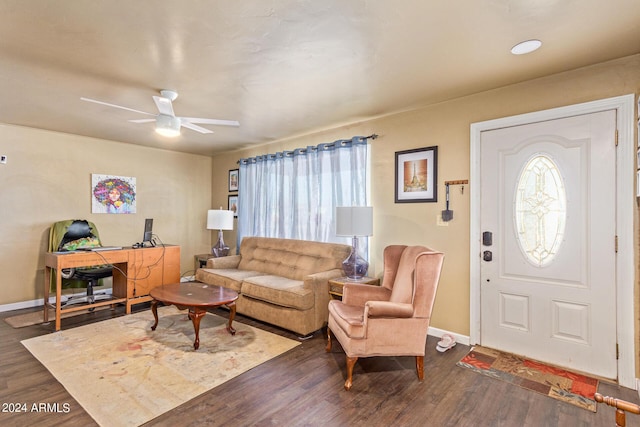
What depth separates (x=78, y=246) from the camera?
14.0 feet

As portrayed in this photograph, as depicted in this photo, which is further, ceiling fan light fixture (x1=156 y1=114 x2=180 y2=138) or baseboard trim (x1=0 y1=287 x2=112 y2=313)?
baseboard trim (x1=0 y1=287 x2=112 y2=313)

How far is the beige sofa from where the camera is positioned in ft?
11.0

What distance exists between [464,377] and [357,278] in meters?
1.37

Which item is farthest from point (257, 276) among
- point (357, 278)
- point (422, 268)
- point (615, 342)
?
point (615, 342)

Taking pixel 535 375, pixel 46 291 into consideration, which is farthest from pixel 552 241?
pixel 46 291

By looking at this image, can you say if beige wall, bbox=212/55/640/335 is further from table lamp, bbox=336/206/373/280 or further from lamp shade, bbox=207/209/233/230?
lamp shade, bbox=207/209/233/230

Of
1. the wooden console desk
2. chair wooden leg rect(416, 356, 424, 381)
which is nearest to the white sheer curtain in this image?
the wooden console desk

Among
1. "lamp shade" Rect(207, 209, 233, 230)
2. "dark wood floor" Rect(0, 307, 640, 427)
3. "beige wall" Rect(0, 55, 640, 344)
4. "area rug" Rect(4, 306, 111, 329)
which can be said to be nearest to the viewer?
"dark wood floor" Rect(0, 307, 640, 427)

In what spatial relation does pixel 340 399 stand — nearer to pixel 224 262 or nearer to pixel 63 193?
pixel 224 262

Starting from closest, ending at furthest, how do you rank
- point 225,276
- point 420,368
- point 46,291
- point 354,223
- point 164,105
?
point 420,368 → point 164,105 → point 354,223 → point 46,291 → point 225,276

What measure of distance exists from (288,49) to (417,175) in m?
1.94

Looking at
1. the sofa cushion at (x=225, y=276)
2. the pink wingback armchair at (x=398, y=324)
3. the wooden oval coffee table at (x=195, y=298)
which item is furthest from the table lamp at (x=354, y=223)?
the sofa cushion at (x=225, y=276)

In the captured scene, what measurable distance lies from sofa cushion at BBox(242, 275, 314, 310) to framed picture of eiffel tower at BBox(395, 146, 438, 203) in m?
1.51

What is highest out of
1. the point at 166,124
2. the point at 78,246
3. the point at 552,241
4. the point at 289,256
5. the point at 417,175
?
the point at 166,124
